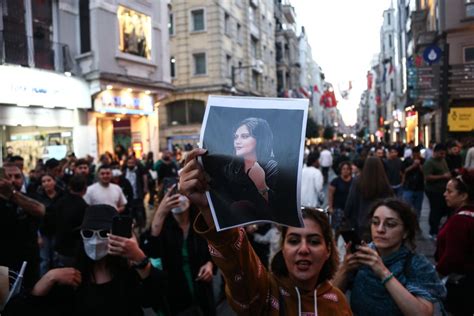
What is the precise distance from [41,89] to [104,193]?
8993 millimetres

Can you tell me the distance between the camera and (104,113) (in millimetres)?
17906

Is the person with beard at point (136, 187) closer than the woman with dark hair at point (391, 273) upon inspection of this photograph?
No

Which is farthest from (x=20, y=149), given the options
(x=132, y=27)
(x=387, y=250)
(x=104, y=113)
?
(x=387, y=250)

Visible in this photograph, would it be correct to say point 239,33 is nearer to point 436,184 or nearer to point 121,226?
point 436,184

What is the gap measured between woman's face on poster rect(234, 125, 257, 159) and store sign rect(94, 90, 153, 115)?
53.7 feet

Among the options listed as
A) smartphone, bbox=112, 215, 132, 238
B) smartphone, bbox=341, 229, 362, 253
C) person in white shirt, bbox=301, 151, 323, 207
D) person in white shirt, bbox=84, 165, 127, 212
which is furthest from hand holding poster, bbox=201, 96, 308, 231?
person in white shirt, bbox=301, 151, 323, 207

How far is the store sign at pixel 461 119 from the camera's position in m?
22.6

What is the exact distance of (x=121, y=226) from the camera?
2.84m

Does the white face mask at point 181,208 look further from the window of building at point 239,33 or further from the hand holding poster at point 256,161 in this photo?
the window of building at point 239,33

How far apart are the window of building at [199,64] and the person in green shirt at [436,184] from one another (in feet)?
77.5

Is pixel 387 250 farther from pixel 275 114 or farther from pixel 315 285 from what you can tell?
pixel 275 114

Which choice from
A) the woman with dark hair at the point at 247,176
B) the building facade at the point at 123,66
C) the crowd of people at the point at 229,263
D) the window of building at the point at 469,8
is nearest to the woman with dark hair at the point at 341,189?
the crowd of people at the point at 229,263

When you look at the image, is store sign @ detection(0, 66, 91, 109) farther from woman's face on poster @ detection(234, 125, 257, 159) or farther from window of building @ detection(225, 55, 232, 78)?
window of building @ detection(225, 55, 232, 78)

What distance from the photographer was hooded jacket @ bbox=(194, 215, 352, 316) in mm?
1974
